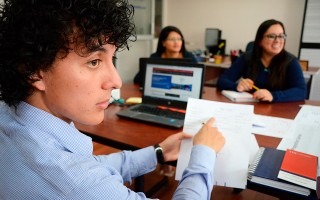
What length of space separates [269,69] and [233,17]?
2961 millimetres

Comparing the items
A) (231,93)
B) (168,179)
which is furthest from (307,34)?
(168,179)

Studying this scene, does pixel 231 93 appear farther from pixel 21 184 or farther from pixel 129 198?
pixel 21 184

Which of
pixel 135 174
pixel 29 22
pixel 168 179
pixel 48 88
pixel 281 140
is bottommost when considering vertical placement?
pixel 168 179

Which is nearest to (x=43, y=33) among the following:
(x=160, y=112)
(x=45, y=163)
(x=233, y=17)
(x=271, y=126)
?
(x=45, y=163)

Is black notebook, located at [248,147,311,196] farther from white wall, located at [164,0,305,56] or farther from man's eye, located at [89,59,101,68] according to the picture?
white wall, located at [164,0,305,56]

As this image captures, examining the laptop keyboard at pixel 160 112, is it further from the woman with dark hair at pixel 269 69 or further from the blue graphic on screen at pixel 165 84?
the woman with dark hair at pixel 269 69

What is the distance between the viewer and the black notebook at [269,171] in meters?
0.76

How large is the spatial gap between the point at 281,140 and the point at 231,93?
30.8 inches

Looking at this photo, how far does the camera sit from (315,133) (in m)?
1.12

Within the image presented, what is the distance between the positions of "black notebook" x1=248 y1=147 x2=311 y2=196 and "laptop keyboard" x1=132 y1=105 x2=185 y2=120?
0.49 metres

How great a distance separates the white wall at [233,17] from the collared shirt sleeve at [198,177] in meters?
4.11

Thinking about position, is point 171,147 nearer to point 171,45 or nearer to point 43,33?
point 43,33

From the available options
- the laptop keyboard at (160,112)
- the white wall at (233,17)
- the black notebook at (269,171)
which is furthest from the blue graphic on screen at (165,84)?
the white wall at (233,17)

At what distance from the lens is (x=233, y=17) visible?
15.5 feet
